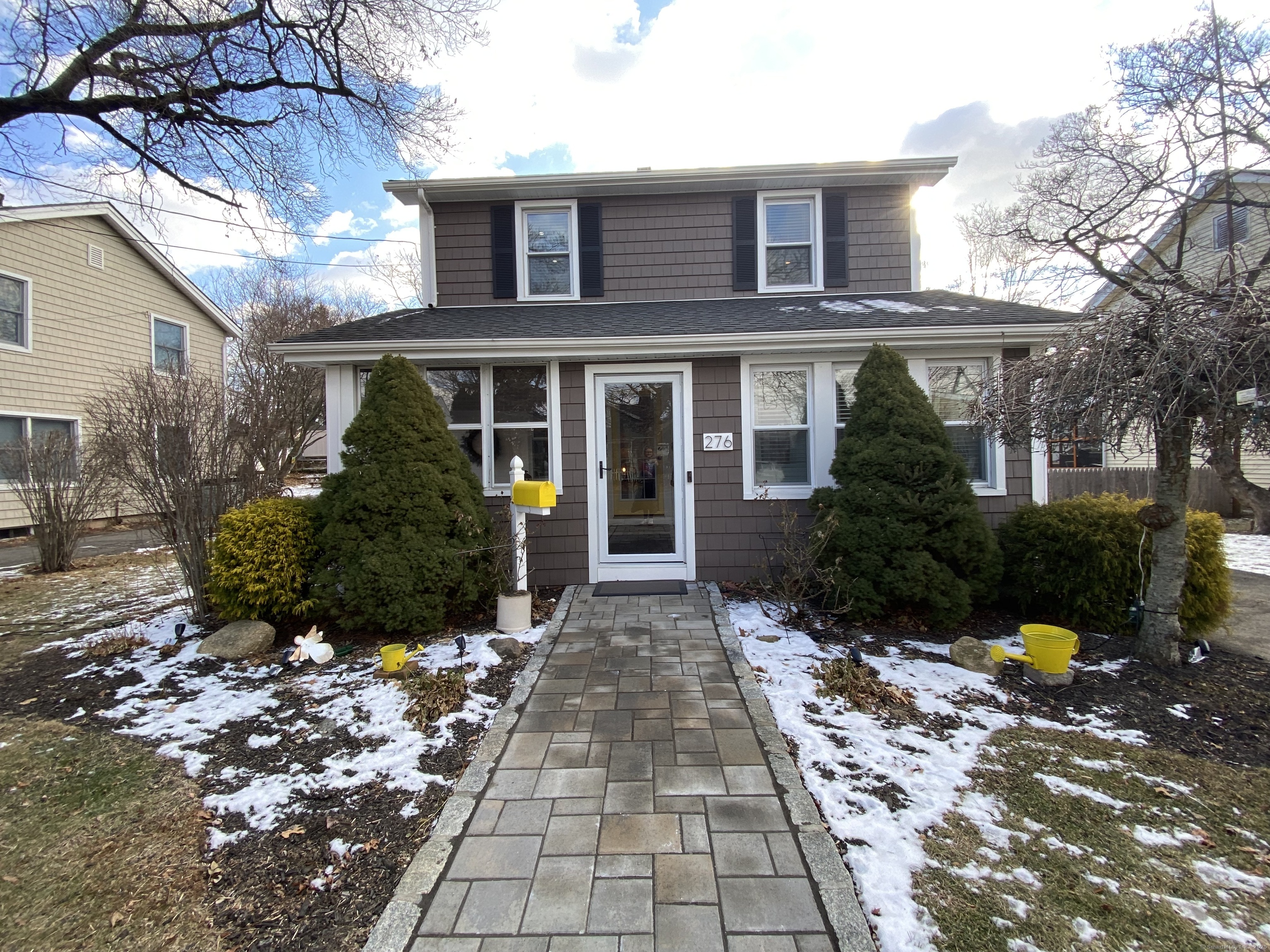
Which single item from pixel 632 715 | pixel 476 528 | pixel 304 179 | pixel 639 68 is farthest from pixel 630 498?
pixel 639 68

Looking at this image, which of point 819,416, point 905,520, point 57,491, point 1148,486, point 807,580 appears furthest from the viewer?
point 1148,486

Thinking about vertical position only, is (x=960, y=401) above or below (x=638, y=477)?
above

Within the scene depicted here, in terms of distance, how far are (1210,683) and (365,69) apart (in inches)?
383

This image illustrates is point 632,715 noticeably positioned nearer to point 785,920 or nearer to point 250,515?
point 785,920

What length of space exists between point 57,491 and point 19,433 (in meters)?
4.11

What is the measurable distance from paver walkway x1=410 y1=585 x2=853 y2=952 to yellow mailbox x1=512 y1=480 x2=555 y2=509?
1.71 metres

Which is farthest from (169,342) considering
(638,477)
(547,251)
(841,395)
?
(841,395)

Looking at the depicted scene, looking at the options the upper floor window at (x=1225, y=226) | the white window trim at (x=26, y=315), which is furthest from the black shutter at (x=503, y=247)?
the upper floor window at (x=1225, y=226)

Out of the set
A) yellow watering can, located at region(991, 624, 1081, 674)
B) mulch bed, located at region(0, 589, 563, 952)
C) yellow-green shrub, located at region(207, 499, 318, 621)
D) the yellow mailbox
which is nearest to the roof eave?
the yellow mailbox

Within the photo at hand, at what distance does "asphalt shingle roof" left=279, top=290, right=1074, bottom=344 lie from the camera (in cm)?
552

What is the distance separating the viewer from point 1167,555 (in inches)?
151

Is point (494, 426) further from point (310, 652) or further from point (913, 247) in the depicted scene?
point (913, 247)

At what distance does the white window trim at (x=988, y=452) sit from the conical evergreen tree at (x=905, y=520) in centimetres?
106

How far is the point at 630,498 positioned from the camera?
19.8ft
